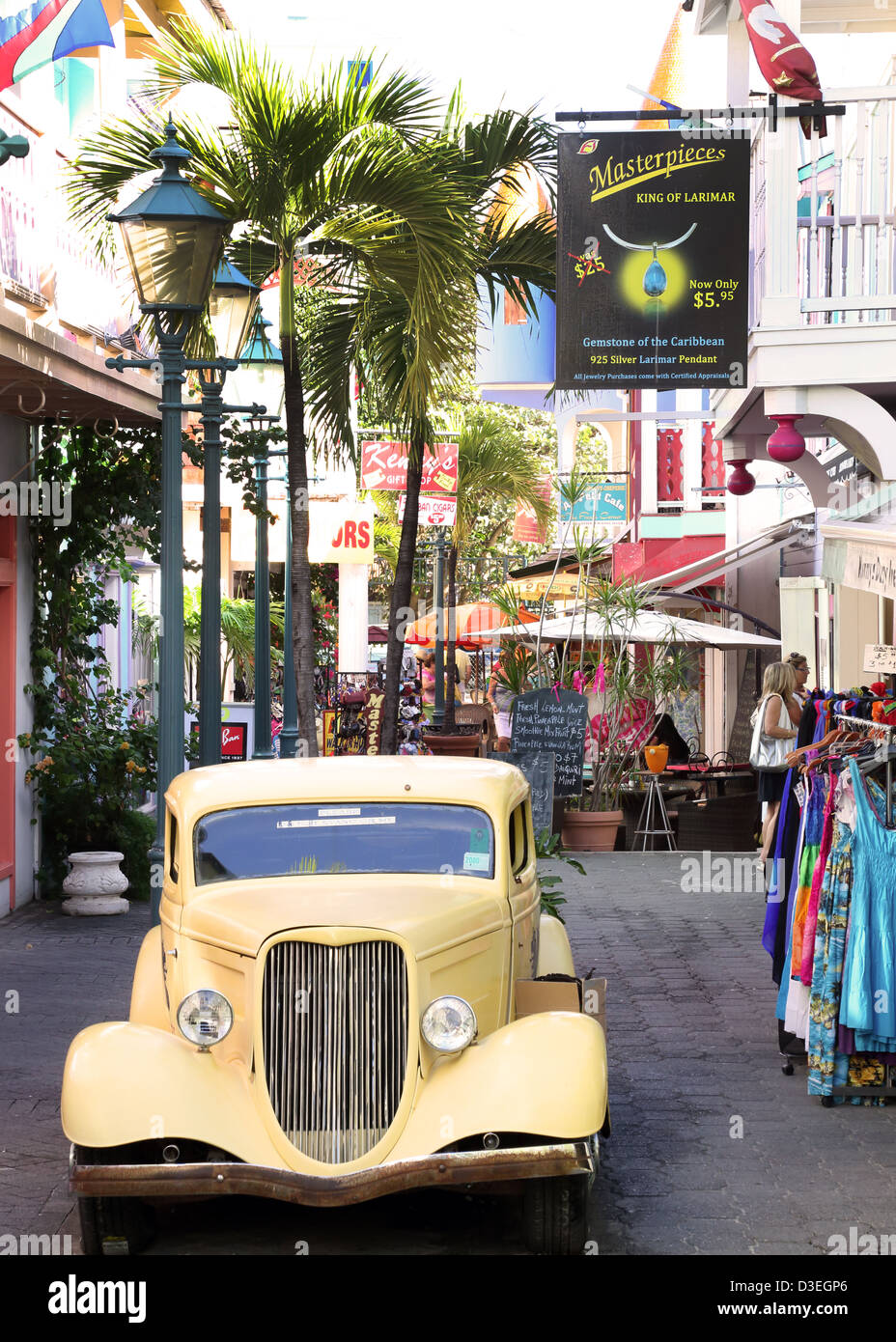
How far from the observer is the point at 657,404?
23.8 meters

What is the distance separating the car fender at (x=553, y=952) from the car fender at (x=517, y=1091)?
55.7 inches

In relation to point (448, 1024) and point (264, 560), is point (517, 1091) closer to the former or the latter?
point (448, 1024)

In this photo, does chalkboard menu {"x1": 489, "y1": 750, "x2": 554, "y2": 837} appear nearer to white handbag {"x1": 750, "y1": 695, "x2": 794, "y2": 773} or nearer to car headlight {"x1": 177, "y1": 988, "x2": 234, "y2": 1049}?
white handbag {"x1": 750, "y1": 695, "x2": 794, "y2": 773}

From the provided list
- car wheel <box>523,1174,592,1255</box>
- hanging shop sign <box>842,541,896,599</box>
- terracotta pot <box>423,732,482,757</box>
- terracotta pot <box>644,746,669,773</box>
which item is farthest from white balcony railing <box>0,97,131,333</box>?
terracotta pot <box>423,732,482,757</box>

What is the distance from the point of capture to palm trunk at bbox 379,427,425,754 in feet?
45.0

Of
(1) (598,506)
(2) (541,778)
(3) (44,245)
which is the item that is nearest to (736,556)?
(1) (598,506)

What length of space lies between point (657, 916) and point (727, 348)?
14.0 feet

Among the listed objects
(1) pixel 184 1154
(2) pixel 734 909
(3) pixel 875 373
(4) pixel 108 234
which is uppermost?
(4) pixel 108 234

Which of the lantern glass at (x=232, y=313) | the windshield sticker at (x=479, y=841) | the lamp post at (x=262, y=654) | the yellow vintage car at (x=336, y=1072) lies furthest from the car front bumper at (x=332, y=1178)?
the lamp post at (x=262, y=654)

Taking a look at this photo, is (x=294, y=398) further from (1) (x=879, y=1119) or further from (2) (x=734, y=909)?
(1) (x=879, y=1119)

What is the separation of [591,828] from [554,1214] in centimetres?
1133

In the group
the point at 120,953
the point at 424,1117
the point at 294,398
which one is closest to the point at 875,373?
the point at 294,398

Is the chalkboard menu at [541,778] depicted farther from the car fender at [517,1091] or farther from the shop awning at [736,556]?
the car fender at [517,1091]
